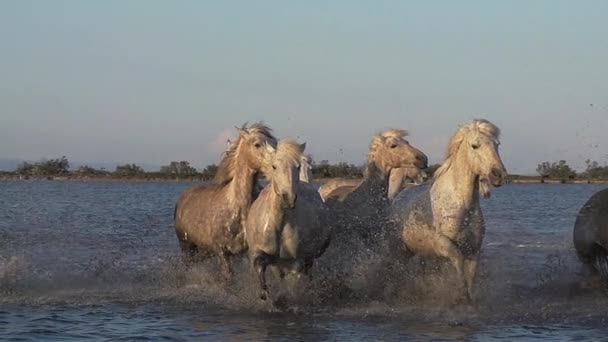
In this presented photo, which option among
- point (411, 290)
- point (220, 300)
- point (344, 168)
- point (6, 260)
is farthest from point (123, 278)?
point (344, 168)

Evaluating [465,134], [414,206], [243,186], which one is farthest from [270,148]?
[465,134]

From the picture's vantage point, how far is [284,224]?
36.5ft

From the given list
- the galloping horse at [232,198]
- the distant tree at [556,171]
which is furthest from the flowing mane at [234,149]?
the distant tree at [556,171]

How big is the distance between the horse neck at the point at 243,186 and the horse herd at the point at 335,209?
1cm

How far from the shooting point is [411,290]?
11906 mm

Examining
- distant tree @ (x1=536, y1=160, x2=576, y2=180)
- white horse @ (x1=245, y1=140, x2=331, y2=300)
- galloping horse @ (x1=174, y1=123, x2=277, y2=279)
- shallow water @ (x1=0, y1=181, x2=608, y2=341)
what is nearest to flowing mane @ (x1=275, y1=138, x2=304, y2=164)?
white horse @ (x1=245, y1=140, x2=331, y2=300)

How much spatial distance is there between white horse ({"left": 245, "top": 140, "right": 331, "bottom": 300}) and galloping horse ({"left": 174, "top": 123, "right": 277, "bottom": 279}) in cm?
47

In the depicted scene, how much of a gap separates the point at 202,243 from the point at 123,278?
233 cm

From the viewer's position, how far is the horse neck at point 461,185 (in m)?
11.0

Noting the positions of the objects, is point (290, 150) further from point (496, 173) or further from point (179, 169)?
point (179, 169)

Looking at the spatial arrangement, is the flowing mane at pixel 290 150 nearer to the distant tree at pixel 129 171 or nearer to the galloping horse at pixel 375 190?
the galloping horse at pixel 375 190

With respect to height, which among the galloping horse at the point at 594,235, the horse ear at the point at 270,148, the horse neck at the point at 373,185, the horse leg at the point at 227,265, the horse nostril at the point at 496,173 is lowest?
the horse leg at the point at 227,265

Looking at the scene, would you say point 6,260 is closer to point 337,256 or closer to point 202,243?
point 202,243

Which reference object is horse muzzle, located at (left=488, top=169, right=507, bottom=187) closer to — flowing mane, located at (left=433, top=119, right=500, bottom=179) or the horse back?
flowing mane, located at (left=433, top=119, right=500, bottom=179)
